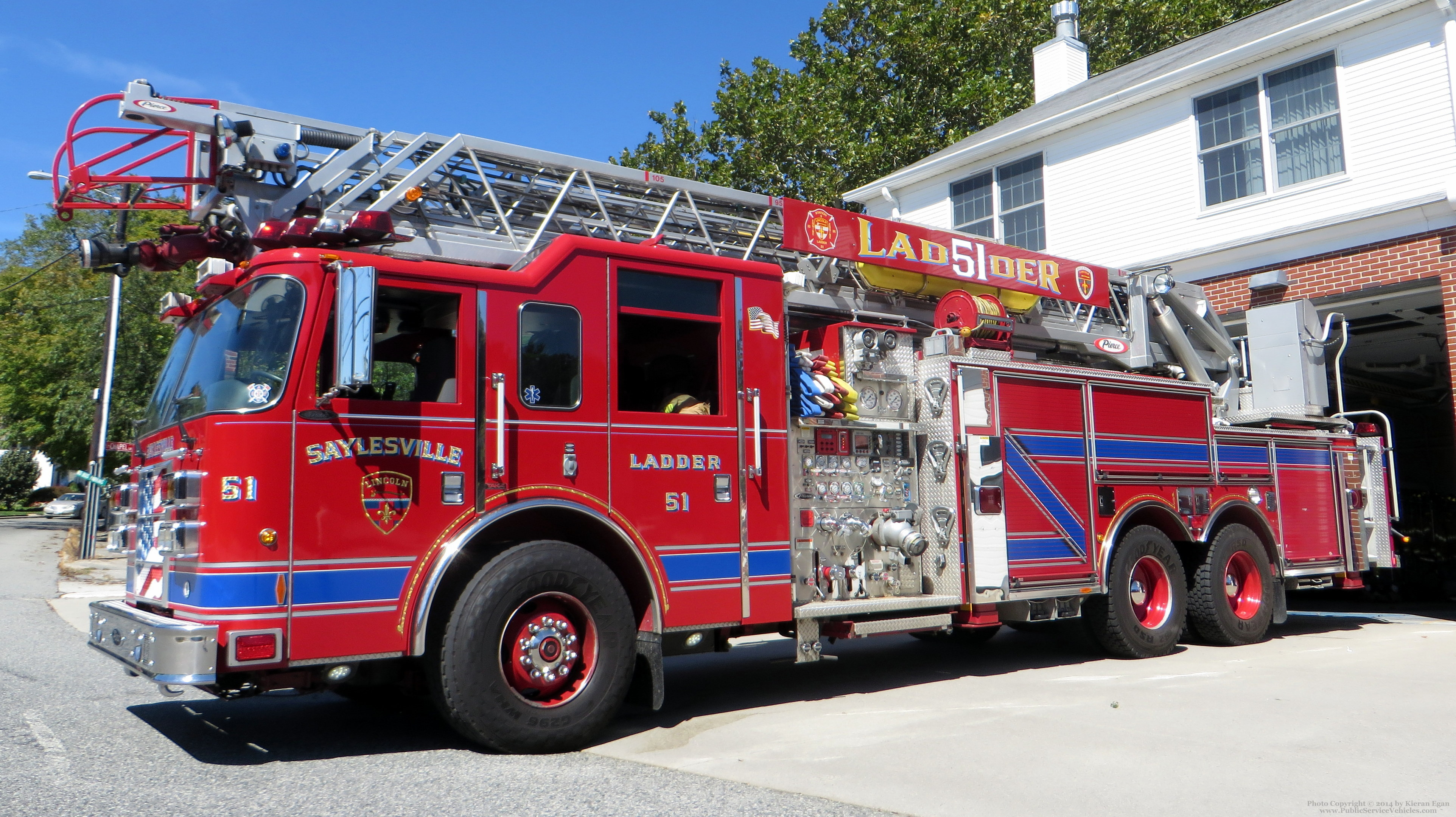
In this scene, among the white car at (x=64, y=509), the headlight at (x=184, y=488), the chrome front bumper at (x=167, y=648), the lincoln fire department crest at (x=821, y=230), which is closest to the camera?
the chrome front bumper at (x=167, y=648)

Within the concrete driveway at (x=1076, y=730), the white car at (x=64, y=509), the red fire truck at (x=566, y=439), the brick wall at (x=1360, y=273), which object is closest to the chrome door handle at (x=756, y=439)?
the red fire truck at (x=566, y=439)

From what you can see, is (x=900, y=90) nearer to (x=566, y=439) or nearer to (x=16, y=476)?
(x=566, y=439)

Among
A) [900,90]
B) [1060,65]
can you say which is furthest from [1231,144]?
[900,90]

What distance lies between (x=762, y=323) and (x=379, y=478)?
106 inches

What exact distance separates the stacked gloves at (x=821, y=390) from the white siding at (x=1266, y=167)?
869cm

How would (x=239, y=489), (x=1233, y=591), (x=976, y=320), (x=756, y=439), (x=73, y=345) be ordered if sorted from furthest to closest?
(x=73, y=345)
(x=1233, y=591)
(x=976, y=320)
(x=756, y=439)
(x=239, y=489)

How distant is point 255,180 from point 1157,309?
8217 mm

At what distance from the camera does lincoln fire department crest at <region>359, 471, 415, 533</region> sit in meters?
5.28

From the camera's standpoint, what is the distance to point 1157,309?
1041cm

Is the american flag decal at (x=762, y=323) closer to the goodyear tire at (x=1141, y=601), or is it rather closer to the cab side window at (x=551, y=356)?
the cab side window at (x=551, y=356)

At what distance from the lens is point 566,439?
5910 millimetres

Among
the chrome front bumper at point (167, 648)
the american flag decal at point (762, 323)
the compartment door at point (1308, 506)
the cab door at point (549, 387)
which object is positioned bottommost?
the chrome front bumper at point (167, 648)

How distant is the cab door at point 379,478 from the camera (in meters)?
5.11

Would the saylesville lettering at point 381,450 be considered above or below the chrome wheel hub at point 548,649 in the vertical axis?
above
